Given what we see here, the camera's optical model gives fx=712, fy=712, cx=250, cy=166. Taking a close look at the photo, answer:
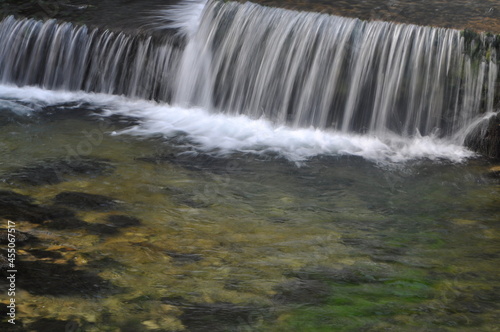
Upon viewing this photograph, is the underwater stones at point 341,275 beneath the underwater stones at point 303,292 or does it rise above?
above

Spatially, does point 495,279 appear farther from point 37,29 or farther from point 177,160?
point 37,29

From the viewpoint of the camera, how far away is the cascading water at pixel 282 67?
7.93 m

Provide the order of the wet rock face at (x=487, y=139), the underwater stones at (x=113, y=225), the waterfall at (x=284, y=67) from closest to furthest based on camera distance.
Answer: the underwater stones at (x=113, y=225) < the wet rock face at (x=487, y=139) < the waterfall at (x=284, y=67)

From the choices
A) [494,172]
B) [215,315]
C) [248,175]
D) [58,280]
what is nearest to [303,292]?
[215,315]

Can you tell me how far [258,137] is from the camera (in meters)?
7.99

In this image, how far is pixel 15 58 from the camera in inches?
399

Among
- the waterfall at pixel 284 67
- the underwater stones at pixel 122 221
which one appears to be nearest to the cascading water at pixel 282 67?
the waterfall at pixel 284 67

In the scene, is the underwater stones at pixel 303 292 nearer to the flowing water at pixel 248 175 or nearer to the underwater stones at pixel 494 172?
the flowing water at pixel 248 175

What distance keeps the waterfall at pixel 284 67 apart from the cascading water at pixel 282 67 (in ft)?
0.04

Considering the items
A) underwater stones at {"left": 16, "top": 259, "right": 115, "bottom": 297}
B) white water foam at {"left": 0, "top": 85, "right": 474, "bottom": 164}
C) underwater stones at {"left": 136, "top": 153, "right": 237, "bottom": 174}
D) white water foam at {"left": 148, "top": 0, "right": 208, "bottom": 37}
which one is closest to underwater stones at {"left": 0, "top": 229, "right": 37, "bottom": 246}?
underwater stones at {"left": 16, "top": 259, "right": 115, "bottom": 297}

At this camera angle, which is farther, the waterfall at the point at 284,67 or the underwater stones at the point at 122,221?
the waterfall at the point at 284,67

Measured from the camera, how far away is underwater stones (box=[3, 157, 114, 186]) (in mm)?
6163

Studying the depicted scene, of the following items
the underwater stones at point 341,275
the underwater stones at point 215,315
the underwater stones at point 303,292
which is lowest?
the underwater stones at point 215,315

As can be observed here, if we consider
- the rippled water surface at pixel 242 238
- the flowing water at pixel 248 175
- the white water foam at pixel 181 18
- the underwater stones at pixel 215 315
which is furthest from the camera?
the white water foam at pixel 181 18
